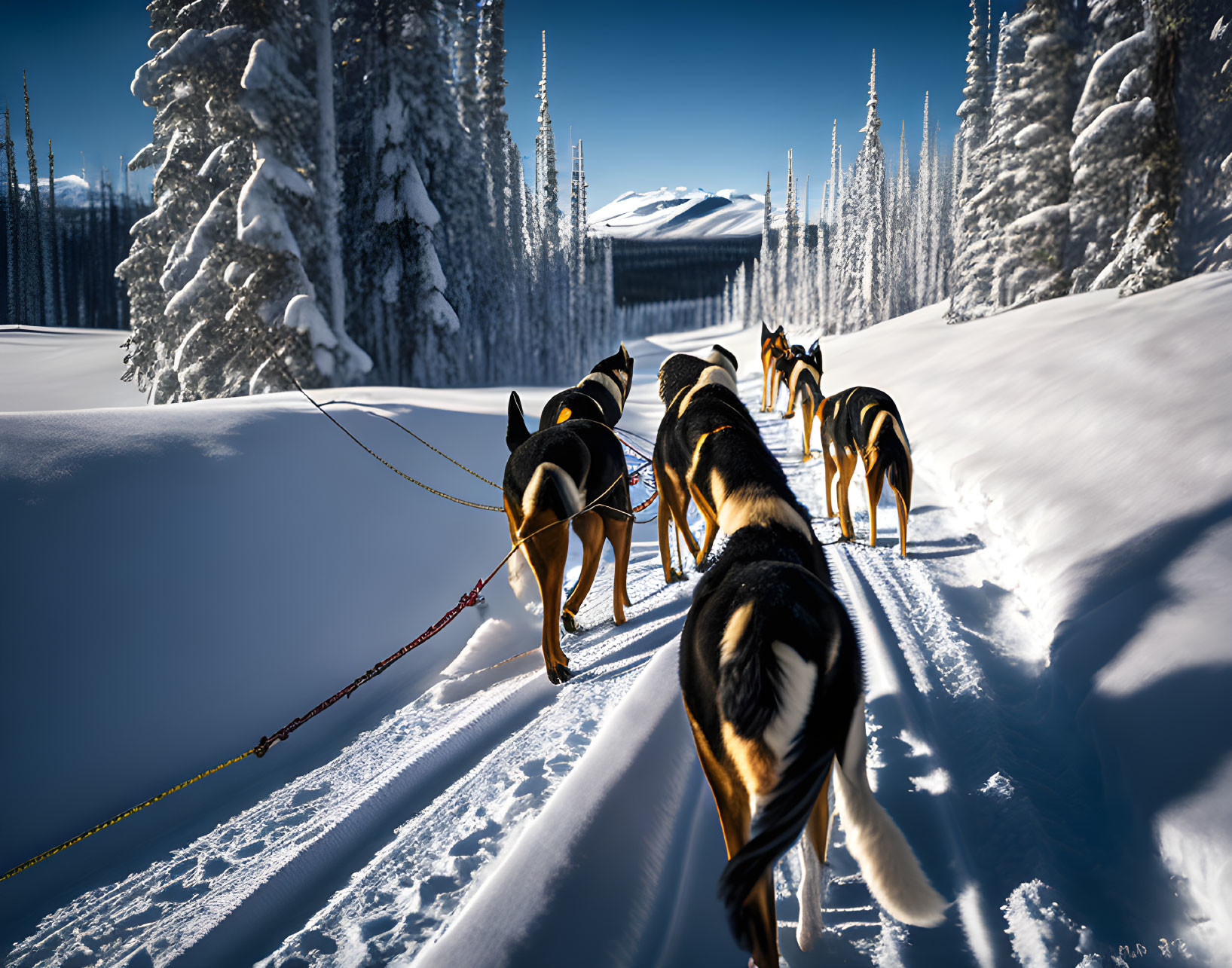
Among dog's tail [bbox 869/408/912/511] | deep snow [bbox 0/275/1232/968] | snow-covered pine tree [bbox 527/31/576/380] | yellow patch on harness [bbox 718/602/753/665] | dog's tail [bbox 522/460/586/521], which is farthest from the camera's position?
snow-covered pine tree [bbox 527/31/576/380]

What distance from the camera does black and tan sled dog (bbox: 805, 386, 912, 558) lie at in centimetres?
513

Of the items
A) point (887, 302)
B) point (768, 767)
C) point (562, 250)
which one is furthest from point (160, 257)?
point (887, 302)

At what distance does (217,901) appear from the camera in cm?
220

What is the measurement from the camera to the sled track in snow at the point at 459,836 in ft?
6.57

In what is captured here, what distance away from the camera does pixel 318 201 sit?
1242 centimetres

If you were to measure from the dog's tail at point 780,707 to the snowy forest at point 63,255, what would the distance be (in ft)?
149

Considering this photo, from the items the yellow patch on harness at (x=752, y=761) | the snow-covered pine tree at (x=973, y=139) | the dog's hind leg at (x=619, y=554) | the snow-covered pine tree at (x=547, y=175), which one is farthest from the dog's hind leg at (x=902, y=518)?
the snow-covered pine tree at (x=547, y=175)

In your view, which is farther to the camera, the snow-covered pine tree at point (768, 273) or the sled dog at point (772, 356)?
the snow-covered pine tree at point (768, 273)

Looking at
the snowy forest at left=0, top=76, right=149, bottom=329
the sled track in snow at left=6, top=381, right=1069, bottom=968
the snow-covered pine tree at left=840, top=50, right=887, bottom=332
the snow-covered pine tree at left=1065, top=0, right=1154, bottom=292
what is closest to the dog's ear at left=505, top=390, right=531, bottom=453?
the sled track in snow at left=6, top=381, right=1069, bottom=968

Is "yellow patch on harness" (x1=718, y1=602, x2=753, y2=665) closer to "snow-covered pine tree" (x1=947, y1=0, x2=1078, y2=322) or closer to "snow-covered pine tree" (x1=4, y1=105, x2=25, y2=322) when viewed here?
"snow-covered pine tree" (x1=947, y1=0, x2=1078, y2=322)

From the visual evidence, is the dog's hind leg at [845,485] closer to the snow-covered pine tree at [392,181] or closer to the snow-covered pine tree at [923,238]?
the snow-covered pine tree at [392,181]

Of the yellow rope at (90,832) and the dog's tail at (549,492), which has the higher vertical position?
the dog's tail at (549,492)

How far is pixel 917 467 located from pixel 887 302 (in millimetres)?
38636

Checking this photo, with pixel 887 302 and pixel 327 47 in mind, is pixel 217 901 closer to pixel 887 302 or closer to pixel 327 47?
pixel 327 47
